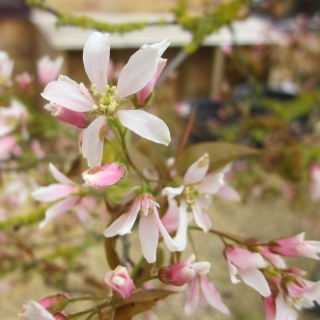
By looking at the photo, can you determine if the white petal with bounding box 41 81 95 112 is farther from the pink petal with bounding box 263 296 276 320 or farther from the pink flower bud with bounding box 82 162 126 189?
the pink petal with bounding box 263 296 276 320

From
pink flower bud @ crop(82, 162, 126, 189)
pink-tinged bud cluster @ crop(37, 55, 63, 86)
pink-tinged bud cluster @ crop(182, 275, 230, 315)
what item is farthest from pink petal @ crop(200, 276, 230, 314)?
pink-tinged bud cluster @ crop(37, 55, 63, 86)

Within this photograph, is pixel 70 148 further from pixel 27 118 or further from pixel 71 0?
pixel 71 0

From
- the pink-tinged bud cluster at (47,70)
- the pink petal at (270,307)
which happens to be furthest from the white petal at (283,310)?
the pink-tinged bud cluster at (47,70)

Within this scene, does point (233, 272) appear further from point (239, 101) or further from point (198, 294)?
point (239, 101)

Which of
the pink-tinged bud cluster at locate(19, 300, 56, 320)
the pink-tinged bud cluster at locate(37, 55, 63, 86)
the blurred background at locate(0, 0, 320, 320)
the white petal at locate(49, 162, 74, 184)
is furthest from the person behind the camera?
the blurred background at locate(0, 0, 320, 320)

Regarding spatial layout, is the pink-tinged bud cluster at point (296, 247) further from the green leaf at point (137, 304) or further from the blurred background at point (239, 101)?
the blurred background at point (239, 101)

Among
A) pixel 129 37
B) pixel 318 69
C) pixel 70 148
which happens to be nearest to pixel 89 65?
pixel 70 148
